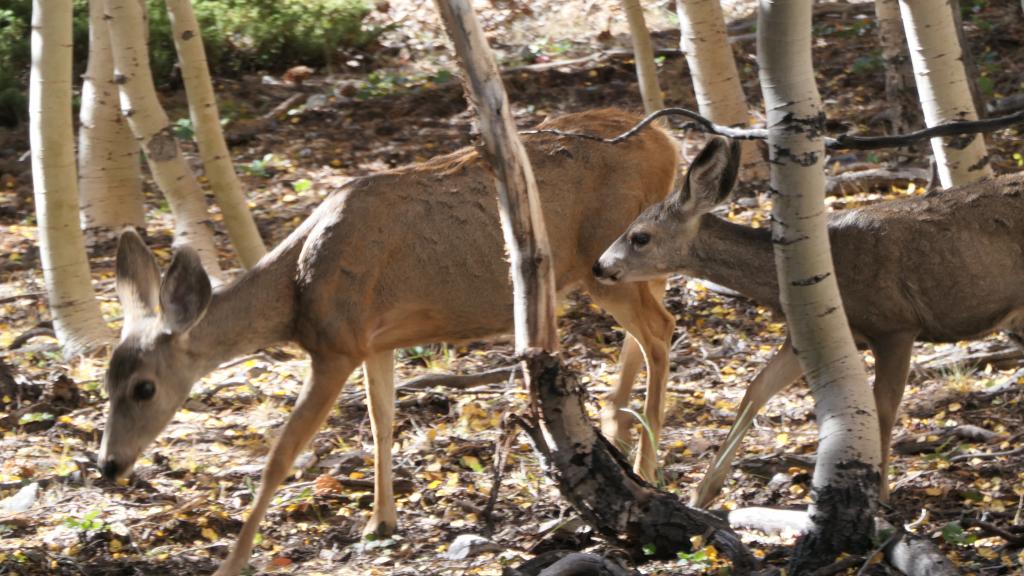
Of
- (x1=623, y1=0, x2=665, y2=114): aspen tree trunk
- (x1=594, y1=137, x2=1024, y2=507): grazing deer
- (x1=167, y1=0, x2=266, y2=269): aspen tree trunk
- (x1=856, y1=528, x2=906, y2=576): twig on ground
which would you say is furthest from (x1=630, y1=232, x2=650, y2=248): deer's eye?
(x1=623, y1=0, x2=665, y2=114): aspen tree trunk

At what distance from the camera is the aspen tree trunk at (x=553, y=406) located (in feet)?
17.5

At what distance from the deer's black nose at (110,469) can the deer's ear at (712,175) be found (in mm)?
3156

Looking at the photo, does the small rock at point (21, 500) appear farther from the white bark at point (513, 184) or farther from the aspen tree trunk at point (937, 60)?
the aspen tree trunk at point (937, 60)

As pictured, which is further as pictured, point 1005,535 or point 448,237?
point 448,237

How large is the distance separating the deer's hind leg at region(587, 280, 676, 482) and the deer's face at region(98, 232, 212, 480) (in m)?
2.31

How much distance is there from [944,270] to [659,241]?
1.38m

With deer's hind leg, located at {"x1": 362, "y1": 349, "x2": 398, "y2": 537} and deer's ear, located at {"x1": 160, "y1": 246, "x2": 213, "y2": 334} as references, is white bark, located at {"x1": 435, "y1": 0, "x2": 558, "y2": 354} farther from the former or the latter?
deer's ear, located at {"x1": 160, "y1": 246, "x2": 213, "y2": 334}

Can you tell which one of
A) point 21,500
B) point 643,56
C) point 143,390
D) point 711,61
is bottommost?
point 21,500

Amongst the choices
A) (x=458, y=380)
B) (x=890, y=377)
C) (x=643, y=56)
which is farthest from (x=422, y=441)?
(x=643, y=56)

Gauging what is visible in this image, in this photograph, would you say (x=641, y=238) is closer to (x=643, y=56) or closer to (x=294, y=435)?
(x=294, y=435)

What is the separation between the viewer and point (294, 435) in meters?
6.64

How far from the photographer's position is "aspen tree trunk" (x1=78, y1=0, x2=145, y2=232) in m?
11.4

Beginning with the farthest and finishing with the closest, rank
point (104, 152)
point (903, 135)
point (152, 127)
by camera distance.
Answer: point (104, 152), point (152, 127), point (903, 135)

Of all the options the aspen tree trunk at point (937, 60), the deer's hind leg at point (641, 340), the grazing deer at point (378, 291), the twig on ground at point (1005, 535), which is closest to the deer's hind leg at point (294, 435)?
the grazing deer at point (378, 291)
